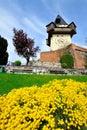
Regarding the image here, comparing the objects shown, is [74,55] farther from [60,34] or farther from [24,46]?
[60,34]

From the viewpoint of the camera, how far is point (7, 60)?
133 ft

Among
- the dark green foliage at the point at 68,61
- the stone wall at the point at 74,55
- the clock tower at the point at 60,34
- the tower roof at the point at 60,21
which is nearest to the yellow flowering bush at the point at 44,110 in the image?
the dark green foliage at the point at 68,61

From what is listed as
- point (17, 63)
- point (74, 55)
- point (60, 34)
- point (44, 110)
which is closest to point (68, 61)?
point (74, 55)

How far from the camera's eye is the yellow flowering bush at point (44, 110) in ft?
29.5

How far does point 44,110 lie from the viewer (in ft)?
29.9

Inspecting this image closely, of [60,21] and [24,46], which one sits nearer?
[24,46]

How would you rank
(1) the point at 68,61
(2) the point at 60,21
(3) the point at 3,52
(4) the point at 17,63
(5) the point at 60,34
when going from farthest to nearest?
(2) the point at 60,21 < (5) the point at 60,34 < (1) the point at 68,61 < (4) the point at 17,63 < (3) the point at 3,52

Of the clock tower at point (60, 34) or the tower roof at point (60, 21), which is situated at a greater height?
the tower roof at point (60, 21)

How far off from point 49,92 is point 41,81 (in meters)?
14.4

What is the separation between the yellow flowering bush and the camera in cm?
898

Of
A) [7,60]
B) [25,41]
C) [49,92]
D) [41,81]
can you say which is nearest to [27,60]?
[25,41]

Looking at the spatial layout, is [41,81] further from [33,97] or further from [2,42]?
[2,42]


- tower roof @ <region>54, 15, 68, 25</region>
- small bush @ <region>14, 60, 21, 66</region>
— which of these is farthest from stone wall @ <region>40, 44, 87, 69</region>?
tower roof @ <region>54, 15, 68, 25</region>

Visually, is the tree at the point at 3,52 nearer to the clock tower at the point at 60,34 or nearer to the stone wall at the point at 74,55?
the stone wall at the point at 74,55
